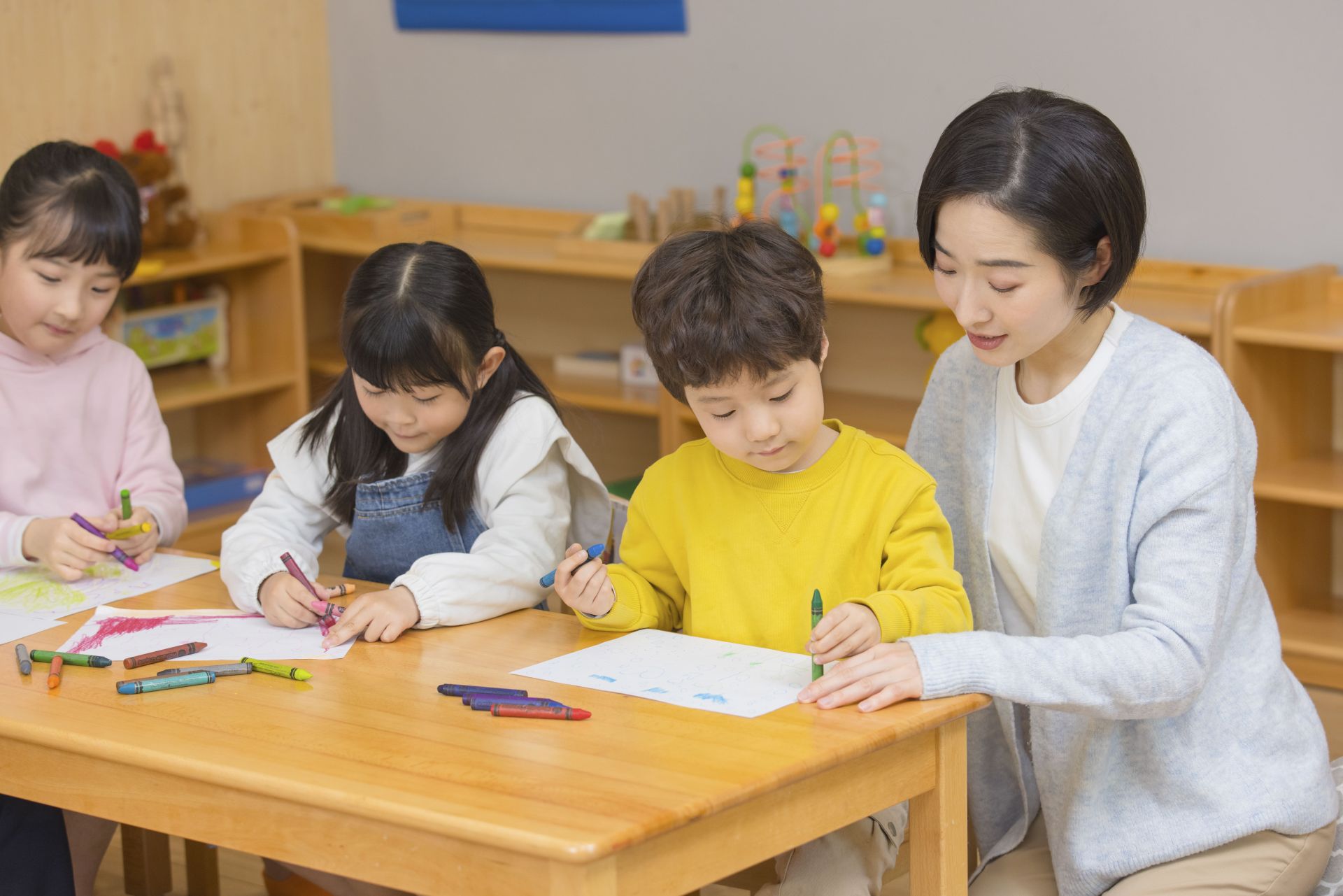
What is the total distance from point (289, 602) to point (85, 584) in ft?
1.18

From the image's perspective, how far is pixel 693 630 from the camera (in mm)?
1767

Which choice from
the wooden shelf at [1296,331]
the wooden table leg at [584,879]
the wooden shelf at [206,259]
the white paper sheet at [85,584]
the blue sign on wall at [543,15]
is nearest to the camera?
the wooden table leg at [584,879]

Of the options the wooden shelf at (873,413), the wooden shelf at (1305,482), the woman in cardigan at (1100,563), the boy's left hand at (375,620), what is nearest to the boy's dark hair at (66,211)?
the boy's left hand at (375,620)

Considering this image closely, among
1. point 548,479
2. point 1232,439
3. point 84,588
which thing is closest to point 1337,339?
point 1232,439

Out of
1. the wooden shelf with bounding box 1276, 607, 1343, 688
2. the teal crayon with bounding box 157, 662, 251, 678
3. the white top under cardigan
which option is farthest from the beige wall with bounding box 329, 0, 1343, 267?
the teal crayon with bounding box 157, 662, 251, 678

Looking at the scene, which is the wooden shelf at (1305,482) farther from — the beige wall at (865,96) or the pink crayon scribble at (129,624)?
the pink crayon scribble at (129,624)

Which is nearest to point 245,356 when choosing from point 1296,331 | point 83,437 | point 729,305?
point 83,437

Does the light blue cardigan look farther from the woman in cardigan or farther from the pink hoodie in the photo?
the pink hoodie

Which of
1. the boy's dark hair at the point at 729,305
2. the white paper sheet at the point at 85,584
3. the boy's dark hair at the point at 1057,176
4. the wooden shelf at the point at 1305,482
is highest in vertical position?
the boy's dark hair at the point at 1057,176

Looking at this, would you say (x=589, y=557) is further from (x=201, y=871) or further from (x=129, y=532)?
(x=201, y=871)

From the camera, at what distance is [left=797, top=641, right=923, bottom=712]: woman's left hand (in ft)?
4.76

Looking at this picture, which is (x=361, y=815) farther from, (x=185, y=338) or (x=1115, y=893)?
(x=185, y=338)

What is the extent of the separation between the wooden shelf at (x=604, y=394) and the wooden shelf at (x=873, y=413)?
4.7 inches

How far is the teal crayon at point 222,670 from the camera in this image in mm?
1598
